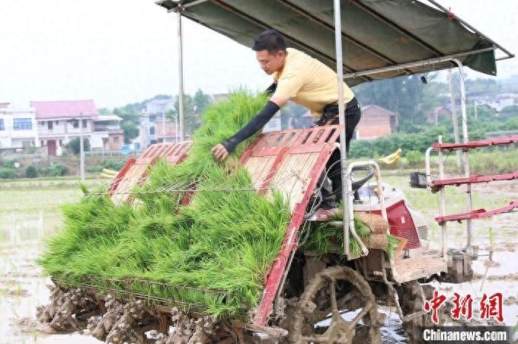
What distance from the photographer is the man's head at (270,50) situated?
174 inches

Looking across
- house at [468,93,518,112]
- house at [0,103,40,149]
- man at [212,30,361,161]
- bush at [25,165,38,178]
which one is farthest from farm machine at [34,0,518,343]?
house at [468,93,518,112]

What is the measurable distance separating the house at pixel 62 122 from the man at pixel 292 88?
41.8 m

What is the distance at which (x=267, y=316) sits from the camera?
11.8 ft

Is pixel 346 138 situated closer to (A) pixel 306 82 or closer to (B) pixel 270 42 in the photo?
(A) pixel 306 82

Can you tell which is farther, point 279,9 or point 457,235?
point 457,235

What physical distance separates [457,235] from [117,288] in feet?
28.1

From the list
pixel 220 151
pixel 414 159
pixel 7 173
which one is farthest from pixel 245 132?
pixel 7 173

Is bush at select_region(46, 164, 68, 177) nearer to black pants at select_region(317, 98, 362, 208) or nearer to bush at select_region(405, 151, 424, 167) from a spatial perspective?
bush at select_region(405, 151, 424, 167)

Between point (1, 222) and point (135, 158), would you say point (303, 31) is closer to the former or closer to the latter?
point (135, 158)

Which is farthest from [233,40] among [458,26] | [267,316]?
[267,316]

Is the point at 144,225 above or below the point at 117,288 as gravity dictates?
above

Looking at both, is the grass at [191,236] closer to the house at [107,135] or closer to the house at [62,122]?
the house at [62,122]

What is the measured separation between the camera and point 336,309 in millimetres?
4297

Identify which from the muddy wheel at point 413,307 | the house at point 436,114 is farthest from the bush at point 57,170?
the muddy wheel at point 413,307
